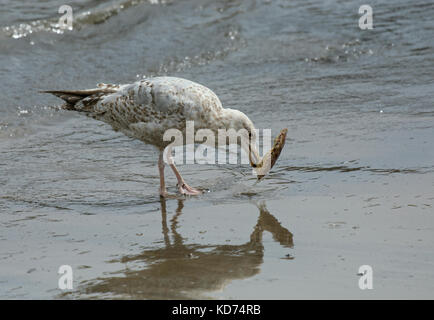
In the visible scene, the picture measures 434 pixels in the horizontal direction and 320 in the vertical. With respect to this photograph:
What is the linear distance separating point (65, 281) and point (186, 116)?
228 centimetres

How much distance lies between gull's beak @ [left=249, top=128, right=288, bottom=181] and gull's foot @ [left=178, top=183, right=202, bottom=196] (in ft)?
1.75

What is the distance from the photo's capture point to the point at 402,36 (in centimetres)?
1105

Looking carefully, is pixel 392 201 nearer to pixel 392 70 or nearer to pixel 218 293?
pixel 218 293

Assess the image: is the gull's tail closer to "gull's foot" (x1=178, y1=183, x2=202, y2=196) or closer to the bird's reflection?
"gull's foot" (x1=178, y1=183, x2=202, y2=196)

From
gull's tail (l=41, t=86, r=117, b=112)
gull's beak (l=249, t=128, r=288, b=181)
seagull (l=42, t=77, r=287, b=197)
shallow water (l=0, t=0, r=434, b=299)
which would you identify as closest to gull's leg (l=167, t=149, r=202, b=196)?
seagull (l=42, t=77, r=287, b=197)

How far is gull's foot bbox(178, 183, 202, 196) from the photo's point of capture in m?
6.08

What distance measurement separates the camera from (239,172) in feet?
21.5

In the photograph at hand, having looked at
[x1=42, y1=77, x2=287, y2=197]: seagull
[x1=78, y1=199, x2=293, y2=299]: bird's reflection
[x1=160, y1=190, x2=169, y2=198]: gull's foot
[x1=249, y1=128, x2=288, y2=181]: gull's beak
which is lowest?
[x1=78, y1=199, x2=293, y2=299]: bird's reflection

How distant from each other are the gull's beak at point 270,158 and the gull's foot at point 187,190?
1.75 feet

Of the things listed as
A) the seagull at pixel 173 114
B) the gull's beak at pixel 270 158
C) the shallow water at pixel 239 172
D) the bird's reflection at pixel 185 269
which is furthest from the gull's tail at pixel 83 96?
the bird's reflection at pixel 185 269

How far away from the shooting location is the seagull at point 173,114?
6195mm

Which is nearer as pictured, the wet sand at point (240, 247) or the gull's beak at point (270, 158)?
the wet sand at point (240, 247)

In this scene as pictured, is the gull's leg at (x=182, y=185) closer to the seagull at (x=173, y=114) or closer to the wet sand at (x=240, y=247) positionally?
the seagull at (x=173, y=114)

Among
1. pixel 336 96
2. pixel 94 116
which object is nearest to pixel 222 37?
pixel 336 96
